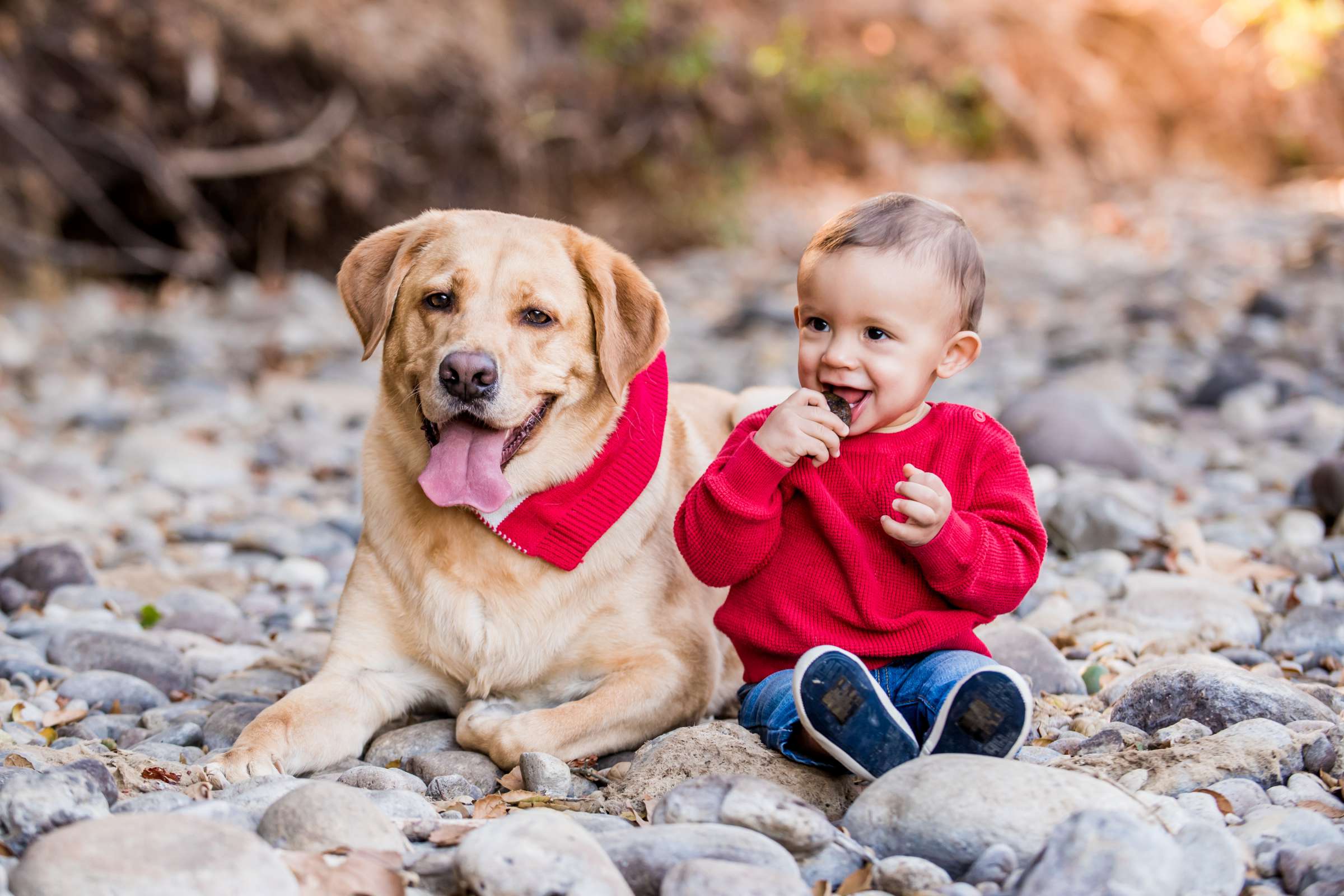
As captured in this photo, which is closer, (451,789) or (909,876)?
(909,876)

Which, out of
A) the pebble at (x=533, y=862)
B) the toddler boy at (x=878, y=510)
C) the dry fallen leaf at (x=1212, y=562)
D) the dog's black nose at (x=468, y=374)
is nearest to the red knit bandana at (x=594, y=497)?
the dog's black nose at (x=468, y=374)

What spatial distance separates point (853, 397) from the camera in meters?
2.90

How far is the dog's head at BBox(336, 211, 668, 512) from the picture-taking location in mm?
3234

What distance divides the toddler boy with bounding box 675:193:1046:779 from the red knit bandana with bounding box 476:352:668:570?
45cm

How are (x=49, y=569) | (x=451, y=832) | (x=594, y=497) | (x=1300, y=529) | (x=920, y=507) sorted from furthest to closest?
(x=1300, y=529) < (x=49, y=569) < (x=594, y=497) < (x=920, y=507) < (x=451, y=832)

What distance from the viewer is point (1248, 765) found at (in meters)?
2.60

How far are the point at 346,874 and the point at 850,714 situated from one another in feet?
3.44

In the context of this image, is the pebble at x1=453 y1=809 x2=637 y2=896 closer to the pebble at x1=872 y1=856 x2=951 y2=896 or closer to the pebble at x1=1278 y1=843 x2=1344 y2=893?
the pebble at x1=872 y1=856 x2=951 y2=896

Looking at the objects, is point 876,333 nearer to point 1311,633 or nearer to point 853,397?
point 853,397

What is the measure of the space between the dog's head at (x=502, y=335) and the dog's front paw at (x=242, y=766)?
2.44 feet

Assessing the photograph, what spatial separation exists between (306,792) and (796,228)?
1401cm

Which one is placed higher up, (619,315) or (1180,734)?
(619,315)

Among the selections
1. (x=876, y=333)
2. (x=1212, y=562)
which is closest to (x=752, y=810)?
(x=876, y=333)

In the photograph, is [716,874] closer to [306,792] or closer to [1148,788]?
[306,792]
